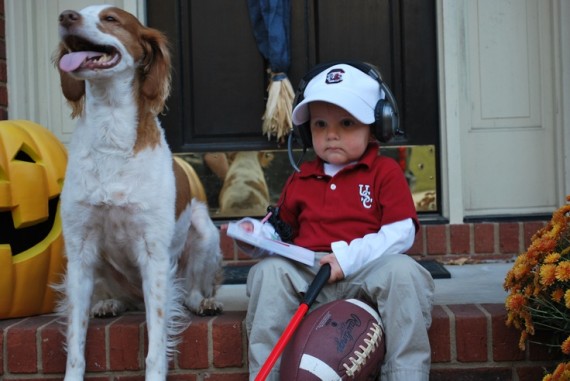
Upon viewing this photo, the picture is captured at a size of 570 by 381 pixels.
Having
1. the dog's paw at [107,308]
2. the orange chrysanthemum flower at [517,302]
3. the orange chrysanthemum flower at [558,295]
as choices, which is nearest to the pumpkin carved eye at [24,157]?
the dog's paw at [107,308]

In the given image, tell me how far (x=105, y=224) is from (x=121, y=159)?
23 cm

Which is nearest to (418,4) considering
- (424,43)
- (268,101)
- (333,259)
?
(424,43)

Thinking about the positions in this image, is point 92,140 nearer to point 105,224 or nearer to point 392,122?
point 105,224

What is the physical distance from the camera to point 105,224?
2.50 metres

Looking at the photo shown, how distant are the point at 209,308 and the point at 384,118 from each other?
0.98 m

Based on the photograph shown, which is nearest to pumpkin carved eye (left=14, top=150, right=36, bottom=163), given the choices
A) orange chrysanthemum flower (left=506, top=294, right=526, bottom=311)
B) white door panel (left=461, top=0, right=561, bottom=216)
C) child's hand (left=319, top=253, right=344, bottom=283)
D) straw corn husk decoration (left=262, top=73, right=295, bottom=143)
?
child's hand (left=319, top=253, right=344, bottom=283)

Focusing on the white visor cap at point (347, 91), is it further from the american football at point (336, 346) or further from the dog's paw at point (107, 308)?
the dog's paw at point (107, 308)

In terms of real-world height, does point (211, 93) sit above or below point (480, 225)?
above

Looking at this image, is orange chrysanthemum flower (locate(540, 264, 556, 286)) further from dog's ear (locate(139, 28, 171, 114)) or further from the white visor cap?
dog's ear (locate(139, 28, 171, 114))

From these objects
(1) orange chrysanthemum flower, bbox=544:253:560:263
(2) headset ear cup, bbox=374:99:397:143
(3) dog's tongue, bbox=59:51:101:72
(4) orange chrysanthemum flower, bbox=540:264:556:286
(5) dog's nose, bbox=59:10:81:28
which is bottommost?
(4) orange chrysanthemum flower, bbox=540:264:556:286

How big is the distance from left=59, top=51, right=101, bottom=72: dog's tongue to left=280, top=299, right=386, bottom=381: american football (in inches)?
A: 42.3

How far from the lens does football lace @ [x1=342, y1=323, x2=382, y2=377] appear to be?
2182mm

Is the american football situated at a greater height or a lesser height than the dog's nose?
lesser

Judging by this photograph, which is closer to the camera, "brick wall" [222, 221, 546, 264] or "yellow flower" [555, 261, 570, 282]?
"yellow flower" [555, 261, 570, 282]
